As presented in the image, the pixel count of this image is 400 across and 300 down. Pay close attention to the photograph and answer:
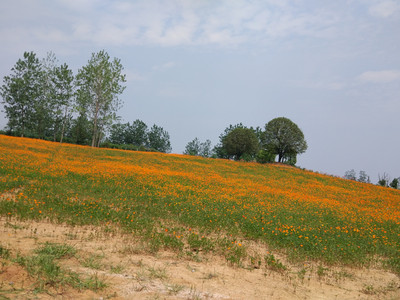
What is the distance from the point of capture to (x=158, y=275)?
6070 millimetres

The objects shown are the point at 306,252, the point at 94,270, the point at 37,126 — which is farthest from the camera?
the point at 37,126

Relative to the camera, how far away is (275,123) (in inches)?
1930

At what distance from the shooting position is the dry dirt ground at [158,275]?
5.09 m

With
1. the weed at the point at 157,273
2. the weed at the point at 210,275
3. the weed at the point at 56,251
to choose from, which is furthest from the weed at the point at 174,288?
the weed at the point at 56,251

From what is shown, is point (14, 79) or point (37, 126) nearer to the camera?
point (14, 79)

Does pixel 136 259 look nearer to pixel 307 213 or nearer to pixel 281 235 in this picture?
pixel 281 235

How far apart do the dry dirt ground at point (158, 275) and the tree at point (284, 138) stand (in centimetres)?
4063

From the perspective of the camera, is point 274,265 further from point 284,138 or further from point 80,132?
point 80,132

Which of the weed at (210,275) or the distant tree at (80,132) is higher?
the distant tree at (80,132)

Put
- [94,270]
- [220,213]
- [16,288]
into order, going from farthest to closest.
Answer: [220,213]
[94,270]
[16,288]

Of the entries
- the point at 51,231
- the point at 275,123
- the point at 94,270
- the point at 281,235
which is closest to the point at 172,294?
the point at 94,270

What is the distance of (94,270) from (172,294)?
5.82 ft

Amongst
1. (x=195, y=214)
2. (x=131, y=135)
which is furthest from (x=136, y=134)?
(x=195, y=214)

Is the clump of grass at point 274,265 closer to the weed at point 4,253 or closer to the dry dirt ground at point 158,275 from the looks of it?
the dry dirt ground at point 158,275
